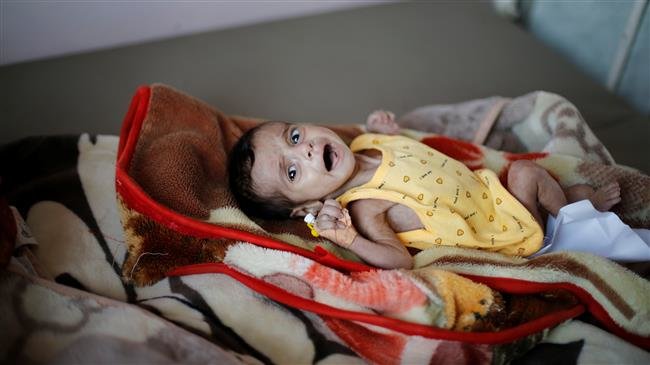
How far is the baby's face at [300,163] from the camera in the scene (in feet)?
3.72

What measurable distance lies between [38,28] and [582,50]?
5.55 ft

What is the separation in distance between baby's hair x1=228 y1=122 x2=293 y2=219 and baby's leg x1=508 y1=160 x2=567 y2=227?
49cm

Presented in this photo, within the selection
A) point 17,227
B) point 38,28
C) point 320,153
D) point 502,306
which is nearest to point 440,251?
point 502,306

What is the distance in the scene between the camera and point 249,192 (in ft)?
3.87

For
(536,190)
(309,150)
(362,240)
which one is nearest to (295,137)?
(309,150)

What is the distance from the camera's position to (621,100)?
1.58 meters

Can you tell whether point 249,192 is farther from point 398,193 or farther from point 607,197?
point 607,197

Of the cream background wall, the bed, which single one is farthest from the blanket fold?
the cream background wall

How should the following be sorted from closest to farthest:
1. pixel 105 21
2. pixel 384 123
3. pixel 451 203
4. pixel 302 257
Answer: pixel 302 257
pixel 451 203
pixel 384 123
pixel 105 21

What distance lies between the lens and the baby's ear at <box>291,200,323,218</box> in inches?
46.8

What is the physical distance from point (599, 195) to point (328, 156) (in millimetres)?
587

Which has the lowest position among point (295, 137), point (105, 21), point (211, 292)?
point (211, 292)

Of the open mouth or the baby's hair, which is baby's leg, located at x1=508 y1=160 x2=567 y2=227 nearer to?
the open mouth

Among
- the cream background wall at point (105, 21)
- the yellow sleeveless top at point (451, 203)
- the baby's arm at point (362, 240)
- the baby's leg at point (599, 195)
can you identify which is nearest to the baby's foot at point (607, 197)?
the baby's leg at point (599, 195)
